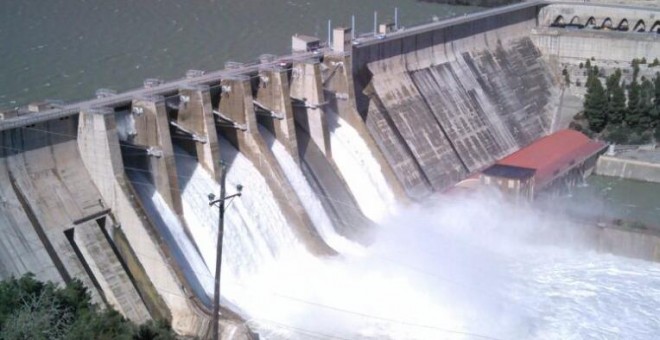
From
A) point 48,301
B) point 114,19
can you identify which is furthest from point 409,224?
point 114,19

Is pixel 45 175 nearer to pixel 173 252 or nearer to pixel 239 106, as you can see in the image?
pixel 173 252

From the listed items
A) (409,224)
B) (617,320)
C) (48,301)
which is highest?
(48,301)

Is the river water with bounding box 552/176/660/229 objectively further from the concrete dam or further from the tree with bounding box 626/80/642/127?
the tree with bounding box 626/80/642/127

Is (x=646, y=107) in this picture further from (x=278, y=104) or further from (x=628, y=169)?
(x=278, y=104)

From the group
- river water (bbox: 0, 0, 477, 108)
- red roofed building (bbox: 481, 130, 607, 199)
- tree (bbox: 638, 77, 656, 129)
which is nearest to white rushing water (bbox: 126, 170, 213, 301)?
river water (bbox: 0, 0, 477, 108)

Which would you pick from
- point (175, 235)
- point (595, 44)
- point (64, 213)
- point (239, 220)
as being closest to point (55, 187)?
point (64, 213)
